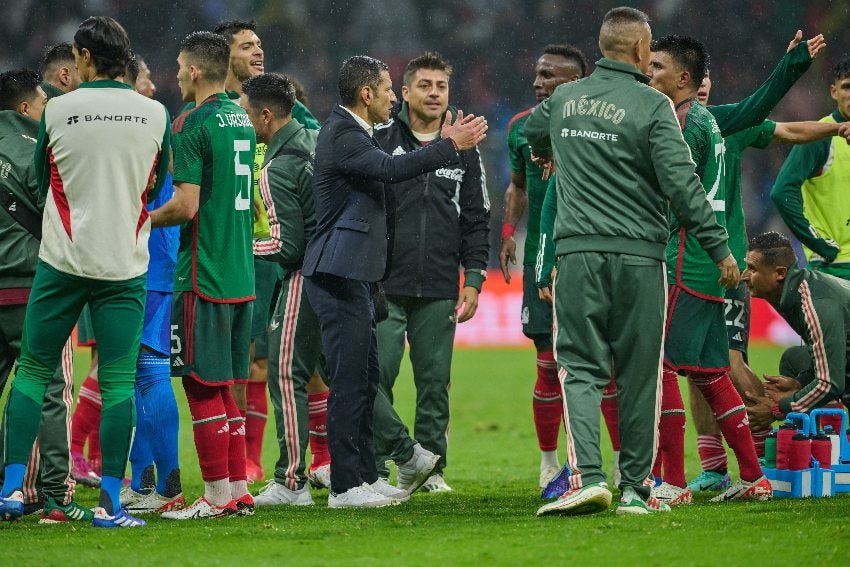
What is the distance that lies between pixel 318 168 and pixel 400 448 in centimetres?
153

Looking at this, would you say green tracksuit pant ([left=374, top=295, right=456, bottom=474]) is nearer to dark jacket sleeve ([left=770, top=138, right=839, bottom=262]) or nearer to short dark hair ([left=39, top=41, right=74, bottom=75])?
short dark hair ([left=39, top=41, right=74, bottom=75])

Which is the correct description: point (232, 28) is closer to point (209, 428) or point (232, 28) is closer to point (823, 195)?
point (209, 428)

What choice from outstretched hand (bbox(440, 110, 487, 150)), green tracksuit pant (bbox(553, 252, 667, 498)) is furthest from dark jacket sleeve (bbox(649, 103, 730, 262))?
outstretched hand (bbox(440, 110, 487, 150))

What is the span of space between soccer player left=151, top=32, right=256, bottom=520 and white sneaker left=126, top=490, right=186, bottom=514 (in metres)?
0.18

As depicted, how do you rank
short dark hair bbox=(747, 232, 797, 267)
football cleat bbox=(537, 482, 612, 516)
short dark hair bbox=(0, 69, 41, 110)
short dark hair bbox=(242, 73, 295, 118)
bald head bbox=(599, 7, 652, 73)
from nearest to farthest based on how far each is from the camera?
football cleat bbox=(537, 482, 612, 516) < bald head bbox=(599, 7, 652, 73) < short dark hair bbox=(0, 69, 41, 110) < short dark hair bbox=(242, 73, 295, 118) < short dark hair bbox=(747, 232, 797, 267)

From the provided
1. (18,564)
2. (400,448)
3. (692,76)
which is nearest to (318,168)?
(400,448)

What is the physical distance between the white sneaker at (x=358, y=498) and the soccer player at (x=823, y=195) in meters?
3.49

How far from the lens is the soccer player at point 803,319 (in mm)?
6809

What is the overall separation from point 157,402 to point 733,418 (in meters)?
2.79

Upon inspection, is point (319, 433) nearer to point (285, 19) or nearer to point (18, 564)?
point (18, 564)

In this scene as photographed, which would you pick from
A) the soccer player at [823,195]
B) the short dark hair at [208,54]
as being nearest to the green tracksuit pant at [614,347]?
the short dark hair at [208,54]

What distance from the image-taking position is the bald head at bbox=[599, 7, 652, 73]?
5516 millimetres

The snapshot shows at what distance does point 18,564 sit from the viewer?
14.2ft

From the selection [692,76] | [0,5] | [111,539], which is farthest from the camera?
[0,5]
